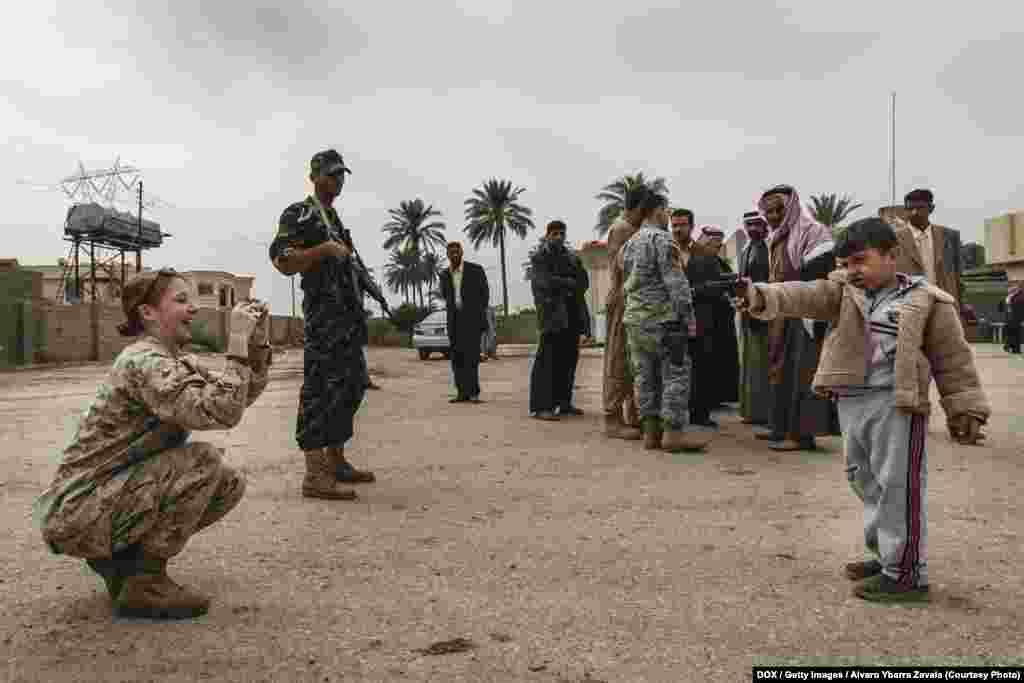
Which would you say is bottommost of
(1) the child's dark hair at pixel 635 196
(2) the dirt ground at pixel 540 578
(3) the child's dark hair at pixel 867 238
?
(2) the dirt ground at pixel 540 578

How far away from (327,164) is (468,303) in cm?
569

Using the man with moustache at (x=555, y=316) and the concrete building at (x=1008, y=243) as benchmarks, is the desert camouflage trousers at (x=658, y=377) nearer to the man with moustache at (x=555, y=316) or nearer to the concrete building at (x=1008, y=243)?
the man with moustache at (x=555, y=316)

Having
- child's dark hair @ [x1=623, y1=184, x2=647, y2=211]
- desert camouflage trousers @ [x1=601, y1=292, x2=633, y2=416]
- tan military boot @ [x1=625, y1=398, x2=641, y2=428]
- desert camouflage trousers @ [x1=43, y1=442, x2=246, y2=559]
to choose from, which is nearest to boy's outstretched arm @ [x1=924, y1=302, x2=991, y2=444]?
desert camouflage trousers @ [x1=43, y1=442, x2=246, y2=559]

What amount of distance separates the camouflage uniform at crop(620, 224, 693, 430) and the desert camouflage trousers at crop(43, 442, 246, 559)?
3.85m

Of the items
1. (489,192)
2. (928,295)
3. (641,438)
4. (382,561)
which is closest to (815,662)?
(928,295)

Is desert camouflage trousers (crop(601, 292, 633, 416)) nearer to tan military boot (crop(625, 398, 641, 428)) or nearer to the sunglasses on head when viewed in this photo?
tan military boot (crop(625, 398, 641, 428))

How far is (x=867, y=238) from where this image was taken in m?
3.06

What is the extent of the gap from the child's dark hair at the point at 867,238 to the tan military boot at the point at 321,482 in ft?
9.37

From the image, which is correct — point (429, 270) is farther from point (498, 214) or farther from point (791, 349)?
point (791, 349)

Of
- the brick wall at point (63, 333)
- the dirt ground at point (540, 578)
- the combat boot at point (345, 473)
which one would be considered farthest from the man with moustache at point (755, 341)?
the brick wall at point (63, 333)

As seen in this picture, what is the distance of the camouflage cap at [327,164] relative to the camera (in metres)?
4.83

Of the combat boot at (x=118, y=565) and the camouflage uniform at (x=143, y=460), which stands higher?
the camouflage uniform at (x=143, y=460)

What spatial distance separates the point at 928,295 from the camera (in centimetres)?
297

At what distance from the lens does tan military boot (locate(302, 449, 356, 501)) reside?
15.6 ft
